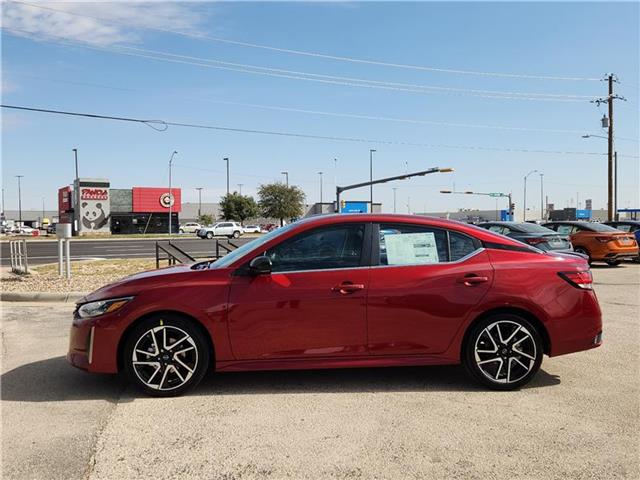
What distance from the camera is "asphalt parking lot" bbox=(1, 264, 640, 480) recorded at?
3342 mm

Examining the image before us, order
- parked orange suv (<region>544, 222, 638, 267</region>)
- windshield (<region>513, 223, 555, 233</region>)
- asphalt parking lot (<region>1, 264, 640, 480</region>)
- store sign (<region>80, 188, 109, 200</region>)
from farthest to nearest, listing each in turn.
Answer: store sign (<region>80, 188, 109, 200</region>) → parked orange suv (<region>544, 222, 638, 267</region>) → windshield (<region>513, 223, 555, 233</region>) → asphalt parking lot (<region>1, 264, 640, 480</region>)

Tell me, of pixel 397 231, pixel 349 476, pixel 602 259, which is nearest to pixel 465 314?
pixel 397 231

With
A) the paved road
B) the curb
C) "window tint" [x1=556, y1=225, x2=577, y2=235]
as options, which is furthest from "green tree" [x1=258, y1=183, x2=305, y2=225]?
the curb

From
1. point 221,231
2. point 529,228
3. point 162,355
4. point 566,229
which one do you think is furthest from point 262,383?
point 221,231

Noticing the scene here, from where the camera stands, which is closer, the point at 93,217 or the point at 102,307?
the point at 102,307

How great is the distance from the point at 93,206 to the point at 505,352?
6477cm

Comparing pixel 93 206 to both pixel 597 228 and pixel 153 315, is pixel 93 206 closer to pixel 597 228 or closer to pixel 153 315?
pixel 597 228

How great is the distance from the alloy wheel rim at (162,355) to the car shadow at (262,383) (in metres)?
0.24

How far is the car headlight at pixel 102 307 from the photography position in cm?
455

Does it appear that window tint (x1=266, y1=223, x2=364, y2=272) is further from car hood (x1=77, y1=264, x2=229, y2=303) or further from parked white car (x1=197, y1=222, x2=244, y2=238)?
parked white car (x1=197, y1=222, x2=244, y2=238)

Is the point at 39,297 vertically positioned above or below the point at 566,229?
below

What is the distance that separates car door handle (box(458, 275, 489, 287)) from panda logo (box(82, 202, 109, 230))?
64269mm

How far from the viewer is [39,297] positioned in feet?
34.3

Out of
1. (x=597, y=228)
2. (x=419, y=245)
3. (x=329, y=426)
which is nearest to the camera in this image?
(x=329, y=426)
